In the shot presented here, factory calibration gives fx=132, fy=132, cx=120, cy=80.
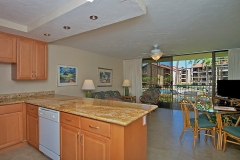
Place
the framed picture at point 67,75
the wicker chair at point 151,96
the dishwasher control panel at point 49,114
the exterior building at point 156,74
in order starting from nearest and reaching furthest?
1. the dishwasher control panel at point 49,114
2. the framed picture at point 67,75
3. the wicker chair at point 151,96
4. the exterior building at point 156,74

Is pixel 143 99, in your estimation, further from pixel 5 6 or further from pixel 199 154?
pixel 5 6

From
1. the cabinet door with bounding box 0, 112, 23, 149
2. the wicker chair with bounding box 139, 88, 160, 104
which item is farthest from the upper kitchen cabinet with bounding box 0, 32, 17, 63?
the wicker chair with bounding box 139, 88, 160, 104

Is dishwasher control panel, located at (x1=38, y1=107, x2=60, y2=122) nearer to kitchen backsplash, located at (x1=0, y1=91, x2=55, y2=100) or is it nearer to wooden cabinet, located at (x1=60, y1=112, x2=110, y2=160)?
wooden cabinet, located at (x1=60, y1=112, x2=110, y2=160)

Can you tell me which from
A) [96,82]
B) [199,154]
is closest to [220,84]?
[199,154]

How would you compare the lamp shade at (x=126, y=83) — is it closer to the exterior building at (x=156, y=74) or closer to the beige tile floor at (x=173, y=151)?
the exterior building at (x=156, y=74)

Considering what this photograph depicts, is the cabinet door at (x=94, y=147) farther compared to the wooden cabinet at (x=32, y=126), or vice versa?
the wooden cabinet at (x=32, y=126)

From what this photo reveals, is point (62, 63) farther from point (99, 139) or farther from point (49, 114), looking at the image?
point (99, 139)

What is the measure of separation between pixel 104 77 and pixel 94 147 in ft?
13.3

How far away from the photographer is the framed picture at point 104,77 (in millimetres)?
5219

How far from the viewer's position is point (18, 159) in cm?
213

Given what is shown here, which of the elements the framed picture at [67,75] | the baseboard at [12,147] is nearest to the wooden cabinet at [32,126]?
the baseboard at [12,147]

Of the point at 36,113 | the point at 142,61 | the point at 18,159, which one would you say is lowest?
the point at 18,159

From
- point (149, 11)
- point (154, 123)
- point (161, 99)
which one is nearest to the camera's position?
point (149, 11)

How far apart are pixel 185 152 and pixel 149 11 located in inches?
95.0
